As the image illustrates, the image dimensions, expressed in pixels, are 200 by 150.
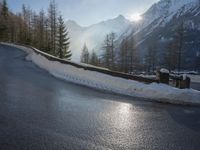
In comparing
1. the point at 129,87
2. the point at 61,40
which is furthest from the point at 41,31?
the point at 129,87

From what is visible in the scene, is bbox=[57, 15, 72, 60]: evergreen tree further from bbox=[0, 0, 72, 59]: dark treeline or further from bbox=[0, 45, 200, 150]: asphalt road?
bbox=[0, 45, 200, 150]: asphalt road

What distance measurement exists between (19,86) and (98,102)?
3971mm

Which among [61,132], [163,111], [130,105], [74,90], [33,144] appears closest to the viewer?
[33,144]

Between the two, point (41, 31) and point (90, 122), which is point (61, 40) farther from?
point (90, 122)

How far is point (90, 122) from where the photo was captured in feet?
22.5

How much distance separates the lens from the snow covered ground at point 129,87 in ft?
32.9

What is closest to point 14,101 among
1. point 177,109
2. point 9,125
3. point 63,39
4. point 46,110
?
point 46,110

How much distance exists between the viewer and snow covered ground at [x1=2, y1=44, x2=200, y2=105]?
10023 mm

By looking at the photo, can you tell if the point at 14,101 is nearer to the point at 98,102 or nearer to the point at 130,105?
the point at 98,102

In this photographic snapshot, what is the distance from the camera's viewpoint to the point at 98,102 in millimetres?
9297

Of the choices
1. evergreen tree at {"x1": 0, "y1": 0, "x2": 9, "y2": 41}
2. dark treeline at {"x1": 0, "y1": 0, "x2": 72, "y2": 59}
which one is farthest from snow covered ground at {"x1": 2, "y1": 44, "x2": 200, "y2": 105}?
evergreen tree at {"x1": 0, "y1": 0, "x2": 9, "y2": 41}

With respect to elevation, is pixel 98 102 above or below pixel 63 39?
below

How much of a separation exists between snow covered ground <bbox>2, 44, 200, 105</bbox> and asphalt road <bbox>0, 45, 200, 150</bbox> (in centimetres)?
81

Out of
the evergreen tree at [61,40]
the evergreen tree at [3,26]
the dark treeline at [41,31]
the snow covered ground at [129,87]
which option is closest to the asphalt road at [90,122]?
the snow covered ground at [129,87]
